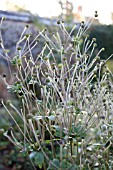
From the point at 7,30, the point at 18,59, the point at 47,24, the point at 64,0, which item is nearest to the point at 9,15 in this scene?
the point at 7,30

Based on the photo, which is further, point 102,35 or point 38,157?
point 102,35

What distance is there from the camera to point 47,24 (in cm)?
656

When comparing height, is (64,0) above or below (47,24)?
above

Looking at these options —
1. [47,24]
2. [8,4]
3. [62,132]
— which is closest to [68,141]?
[62,132]

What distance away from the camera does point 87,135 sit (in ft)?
5.88

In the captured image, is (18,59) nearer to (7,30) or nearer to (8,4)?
(7,30)

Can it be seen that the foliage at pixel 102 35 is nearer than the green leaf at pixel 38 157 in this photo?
No

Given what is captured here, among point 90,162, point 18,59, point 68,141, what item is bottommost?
point 90,162

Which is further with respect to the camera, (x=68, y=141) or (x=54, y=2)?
(x=54, y=2)

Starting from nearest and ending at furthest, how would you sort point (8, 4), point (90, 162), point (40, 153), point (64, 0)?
point (40, 153)
point (90, 162)
point (64, 0)
point (8, 4)

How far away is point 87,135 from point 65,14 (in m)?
5.17

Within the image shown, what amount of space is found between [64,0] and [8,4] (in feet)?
7.24

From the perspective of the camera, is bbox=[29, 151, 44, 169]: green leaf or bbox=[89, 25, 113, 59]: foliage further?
bbox=[89, 25, 113, 59]: foliage

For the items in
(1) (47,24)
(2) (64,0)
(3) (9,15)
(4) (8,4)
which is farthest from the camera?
(4) (8,4)
